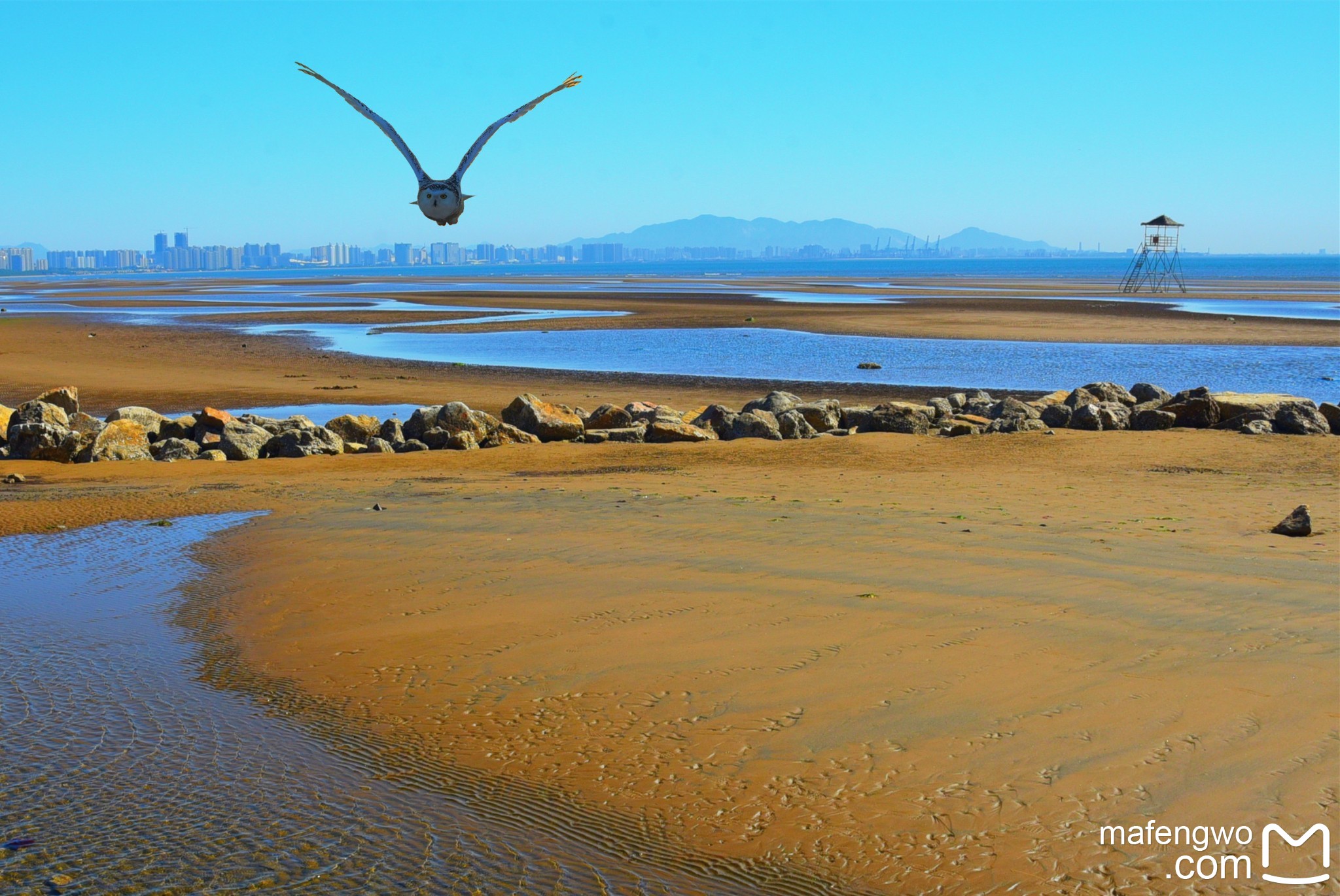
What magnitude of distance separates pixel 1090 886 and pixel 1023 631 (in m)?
2.79

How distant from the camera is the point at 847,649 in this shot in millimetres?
7070

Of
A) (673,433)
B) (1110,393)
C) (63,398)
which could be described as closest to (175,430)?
(63,398)

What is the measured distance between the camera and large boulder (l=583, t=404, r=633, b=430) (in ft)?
61.4

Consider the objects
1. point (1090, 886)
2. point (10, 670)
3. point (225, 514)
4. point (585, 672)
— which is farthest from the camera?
point (225, 514)

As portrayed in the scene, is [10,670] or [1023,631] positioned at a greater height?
[1023,631]

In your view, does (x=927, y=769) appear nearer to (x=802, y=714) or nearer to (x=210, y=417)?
(x=802, y=714)

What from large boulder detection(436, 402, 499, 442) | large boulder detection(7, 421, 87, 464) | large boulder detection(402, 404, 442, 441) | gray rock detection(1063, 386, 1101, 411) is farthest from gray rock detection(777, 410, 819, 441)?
large boulder detection(7, 421, 87, 464)

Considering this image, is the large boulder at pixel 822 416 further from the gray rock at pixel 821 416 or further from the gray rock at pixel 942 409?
the gray rock at pixel 942 409

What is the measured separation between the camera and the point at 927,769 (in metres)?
5.48

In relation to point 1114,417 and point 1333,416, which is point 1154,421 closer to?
point 1114,417

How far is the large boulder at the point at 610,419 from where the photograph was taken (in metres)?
18.7

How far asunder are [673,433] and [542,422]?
2.20 meters

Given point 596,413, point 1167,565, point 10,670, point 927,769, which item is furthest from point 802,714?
point 596,413

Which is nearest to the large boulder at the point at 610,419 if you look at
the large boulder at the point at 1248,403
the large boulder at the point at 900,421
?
the large boulder at the point at 900,421
